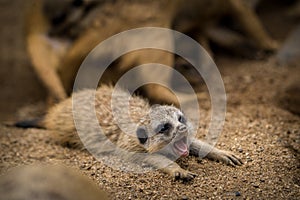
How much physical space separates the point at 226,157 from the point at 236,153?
0.20 ft

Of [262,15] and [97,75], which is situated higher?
[262,15]

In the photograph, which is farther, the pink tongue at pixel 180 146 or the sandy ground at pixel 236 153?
the pink tongue at pixel 180 146

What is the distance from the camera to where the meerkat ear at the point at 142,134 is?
7.07ft

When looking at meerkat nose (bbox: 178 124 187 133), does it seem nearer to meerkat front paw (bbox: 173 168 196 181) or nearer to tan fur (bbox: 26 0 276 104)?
meerkat front paw (bbox: 173 168 196 181)

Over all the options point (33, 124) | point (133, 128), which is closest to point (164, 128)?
point (133, 128)

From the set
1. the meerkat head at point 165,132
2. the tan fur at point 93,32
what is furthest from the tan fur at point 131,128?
the tan fur at point 93,32

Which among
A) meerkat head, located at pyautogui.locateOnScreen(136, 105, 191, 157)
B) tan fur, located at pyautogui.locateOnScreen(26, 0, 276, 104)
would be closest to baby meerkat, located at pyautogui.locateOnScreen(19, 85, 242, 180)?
meerkat head, located at pyautogui.locateOnScreen(136, 105, 191, 157)

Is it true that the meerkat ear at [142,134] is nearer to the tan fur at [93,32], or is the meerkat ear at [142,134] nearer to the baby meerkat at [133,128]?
the baby meerkat at [133,128]

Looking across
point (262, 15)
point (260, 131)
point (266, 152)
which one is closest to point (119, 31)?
point (260, 131)

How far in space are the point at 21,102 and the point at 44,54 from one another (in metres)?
0.71

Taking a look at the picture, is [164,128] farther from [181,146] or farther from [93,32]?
[93,32]

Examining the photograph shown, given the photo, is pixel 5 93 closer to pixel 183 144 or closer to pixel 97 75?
pixel 97 75

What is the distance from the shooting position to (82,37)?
320 centimetres

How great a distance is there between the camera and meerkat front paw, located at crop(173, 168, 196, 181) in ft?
6.61
